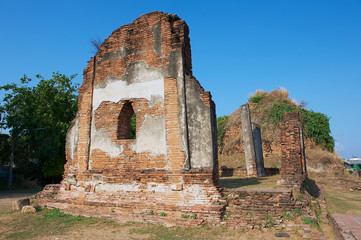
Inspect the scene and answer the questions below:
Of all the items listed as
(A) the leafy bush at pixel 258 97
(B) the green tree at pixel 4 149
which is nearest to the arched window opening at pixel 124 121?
(B) the green tree at pixel 4 149

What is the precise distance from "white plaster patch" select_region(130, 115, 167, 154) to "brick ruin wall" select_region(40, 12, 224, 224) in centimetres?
2

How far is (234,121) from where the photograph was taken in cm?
2192

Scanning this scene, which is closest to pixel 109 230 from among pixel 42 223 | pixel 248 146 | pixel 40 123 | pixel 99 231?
pixel 99 231

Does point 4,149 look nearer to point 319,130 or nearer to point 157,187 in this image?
point 157,187

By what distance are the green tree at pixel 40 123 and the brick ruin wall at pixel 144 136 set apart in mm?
9625

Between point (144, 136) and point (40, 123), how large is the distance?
11.9 meters

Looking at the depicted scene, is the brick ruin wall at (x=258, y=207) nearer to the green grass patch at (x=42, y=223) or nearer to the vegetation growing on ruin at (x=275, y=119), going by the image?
the green grass patch at (x=42, y=223)

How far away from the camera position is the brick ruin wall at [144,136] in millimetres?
5695

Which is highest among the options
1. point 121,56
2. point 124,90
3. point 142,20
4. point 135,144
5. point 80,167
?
point 142,20

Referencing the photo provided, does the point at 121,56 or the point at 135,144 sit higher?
the point at 121,56

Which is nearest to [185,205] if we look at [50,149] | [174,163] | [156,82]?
[174,163]

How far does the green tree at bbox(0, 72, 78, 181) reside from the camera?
15562 millimetres

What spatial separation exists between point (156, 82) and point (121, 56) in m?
1.39

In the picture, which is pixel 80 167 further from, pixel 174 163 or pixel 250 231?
pixel 250 231
